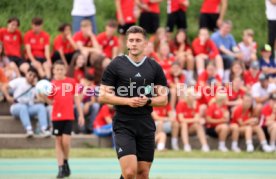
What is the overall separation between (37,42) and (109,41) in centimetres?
178

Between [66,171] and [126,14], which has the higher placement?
[126,14]

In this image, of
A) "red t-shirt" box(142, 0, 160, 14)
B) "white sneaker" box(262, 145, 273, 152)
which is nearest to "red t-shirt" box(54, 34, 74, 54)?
"red t-shirt" box(142, 0, 160, 14)

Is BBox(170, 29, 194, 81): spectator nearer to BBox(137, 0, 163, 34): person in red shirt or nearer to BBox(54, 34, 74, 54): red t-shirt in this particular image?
BBox(137, 0, 163, 34): person in red shirt

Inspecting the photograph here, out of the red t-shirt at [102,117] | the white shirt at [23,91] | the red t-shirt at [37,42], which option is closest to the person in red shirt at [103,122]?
the red t-shirt at [102,117]

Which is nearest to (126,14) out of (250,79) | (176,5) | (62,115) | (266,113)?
(176,5)

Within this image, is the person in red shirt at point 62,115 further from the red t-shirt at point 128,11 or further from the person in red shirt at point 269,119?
the red t-shirt at point 128,11

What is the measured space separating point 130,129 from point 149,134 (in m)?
0.26

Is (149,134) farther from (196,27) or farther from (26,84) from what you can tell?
(196,27)

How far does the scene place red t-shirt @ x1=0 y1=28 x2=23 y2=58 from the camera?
19234 millimetres

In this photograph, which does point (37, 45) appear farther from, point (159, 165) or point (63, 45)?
point (159, 165)

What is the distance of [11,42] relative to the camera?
19.3 m

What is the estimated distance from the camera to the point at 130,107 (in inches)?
392

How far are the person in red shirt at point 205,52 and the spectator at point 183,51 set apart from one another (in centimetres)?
18

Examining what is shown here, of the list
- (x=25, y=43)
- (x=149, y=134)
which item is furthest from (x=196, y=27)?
(x=149, y=134)
